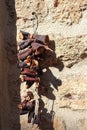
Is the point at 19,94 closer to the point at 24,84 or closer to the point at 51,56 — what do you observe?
the point at 24,84

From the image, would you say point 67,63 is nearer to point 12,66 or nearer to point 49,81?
point 49,81

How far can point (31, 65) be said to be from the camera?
1.04 m

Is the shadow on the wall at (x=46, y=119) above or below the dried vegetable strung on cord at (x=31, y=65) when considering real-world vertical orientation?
below

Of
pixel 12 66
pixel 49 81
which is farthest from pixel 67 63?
pixel 12 66

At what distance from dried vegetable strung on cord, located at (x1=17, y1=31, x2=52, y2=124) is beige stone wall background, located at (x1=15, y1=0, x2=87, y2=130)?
0.03 m

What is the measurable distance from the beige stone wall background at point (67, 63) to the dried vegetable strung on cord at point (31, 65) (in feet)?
0.09

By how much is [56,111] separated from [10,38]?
0.26 metres

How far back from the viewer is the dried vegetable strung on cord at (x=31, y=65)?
1.04 m

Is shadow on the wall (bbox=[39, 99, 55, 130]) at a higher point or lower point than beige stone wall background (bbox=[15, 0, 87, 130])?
lower

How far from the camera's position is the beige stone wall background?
1.02m

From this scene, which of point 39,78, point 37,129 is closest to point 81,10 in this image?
point 39,78

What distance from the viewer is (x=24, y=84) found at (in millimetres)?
1100

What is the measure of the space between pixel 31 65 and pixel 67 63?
0.32 ft

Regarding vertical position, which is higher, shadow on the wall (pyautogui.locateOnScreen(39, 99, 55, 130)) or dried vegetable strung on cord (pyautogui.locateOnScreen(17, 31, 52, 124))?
dried vegetable strung on cord (pyautogui.locateOnScreen(17, 31, 52, 124))
